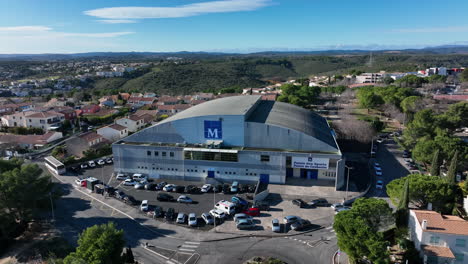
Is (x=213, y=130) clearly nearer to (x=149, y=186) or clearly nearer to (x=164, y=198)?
(x=149, y=186)

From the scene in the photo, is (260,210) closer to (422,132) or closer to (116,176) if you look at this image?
(116,176)

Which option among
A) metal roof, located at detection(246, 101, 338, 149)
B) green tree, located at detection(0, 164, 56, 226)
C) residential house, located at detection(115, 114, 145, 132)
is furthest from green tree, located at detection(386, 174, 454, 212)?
residential house, located at detection(115, 114, 145, 132)

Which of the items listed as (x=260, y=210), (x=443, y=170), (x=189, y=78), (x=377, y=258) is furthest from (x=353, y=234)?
(x=189, y=78)

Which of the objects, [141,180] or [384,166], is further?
[384,166]

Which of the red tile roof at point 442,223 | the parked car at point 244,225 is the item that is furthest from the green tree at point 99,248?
the red tile roof at point 442,223

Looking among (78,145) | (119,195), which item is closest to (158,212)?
(119,195)

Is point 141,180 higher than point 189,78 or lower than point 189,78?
lower
